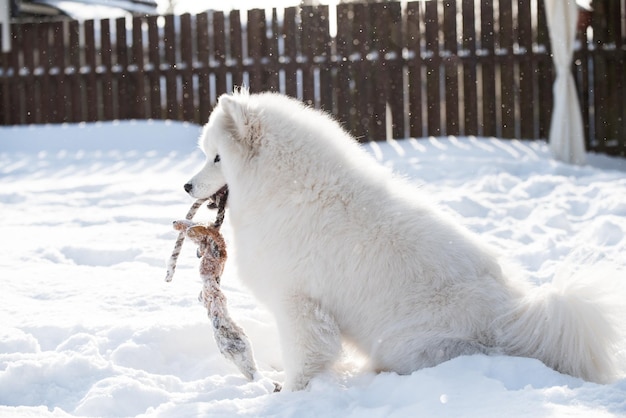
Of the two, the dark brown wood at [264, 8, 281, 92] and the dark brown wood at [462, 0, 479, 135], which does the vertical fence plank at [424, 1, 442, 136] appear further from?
the dark brown wood at [264, 8, 281, 92]

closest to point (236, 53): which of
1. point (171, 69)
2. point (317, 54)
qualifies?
point (171, 69)

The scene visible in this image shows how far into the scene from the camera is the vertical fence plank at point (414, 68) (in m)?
9.95

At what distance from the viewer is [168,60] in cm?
1078

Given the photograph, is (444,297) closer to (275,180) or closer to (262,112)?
(275,180)

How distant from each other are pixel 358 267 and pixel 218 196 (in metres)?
0.78

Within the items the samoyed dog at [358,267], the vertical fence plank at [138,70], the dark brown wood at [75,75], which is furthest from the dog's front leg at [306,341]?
the dark brown wood at [75,75]

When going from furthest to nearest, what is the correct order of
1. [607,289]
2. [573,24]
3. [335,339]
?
[573,24] < [335,339] < [607,289]

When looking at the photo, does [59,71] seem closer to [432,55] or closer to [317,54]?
[317,54]

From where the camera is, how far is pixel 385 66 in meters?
10.0

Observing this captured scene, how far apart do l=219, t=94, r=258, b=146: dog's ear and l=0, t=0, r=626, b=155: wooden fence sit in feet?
23.7

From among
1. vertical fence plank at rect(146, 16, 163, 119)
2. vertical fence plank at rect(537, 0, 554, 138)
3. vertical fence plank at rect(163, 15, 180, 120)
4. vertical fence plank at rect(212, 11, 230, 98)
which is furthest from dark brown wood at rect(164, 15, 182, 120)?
vertical fence plank at rect(537, 0, 554, 138)

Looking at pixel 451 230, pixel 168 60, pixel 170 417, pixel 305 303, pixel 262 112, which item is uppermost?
pixel 168 60

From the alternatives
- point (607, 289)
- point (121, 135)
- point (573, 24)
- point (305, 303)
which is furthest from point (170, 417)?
point (121, 135)

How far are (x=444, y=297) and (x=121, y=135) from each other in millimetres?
8603
